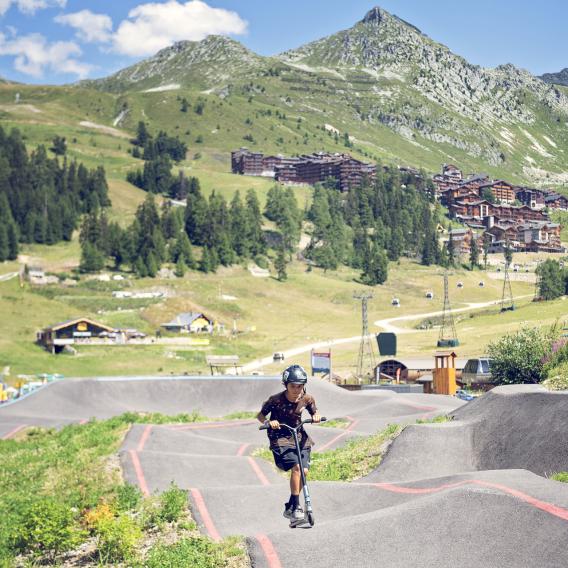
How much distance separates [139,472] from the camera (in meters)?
23.0

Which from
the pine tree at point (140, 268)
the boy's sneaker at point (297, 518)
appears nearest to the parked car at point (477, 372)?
the boy's sneaker at point (297, 518)

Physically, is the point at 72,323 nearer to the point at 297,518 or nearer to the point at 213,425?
the point at 213,425

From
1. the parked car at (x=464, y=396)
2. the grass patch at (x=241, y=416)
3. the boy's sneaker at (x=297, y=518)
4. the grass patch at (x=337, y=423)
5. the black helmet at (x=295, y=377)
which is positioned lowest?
the parked car at (x=464, y=396)

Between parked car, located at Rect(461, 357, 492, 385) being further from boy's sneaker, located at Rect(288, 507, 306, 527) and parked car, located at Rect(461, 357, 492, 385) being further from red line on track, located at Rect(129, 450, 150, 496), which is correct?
boy's sneaker, located at Rect(288, 507, 306, 527)

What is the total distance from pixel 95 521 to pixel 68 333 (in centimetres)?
8287

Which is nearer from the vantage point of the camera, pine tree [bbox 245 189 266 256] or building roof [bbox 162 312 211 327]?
building roof [bbox 162 312 211 327]

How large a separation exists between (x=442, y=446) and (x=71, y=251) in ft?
435

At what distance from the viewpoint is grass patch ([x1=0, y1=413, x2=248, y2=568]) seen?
13.6m

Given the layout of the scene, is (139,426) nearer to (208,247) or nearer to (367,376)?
(367,376)

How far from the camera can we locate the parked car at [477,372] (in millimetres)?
55406

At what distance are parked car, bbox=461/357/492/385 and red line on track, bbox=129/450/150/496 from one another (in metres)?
35.5

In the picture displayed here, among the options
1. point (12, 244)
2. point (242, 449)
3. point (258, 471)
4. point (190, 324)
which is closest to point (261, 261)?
point (12, 244)

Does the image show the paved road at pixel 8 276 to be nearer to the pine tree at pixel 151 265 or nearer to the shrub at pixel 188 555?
the pine tree at pixel 151 265

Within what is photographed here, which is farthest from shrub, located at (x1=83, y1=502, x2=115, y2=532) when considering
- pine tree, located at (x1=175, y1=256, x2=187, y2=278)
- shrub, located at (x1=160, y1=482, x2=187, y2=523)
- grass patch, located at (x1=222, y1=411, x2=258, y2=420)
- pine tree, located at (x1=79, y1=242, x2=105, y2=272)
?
pine tree, located at (x1=175, y1=256, x2=187, y2=278)
